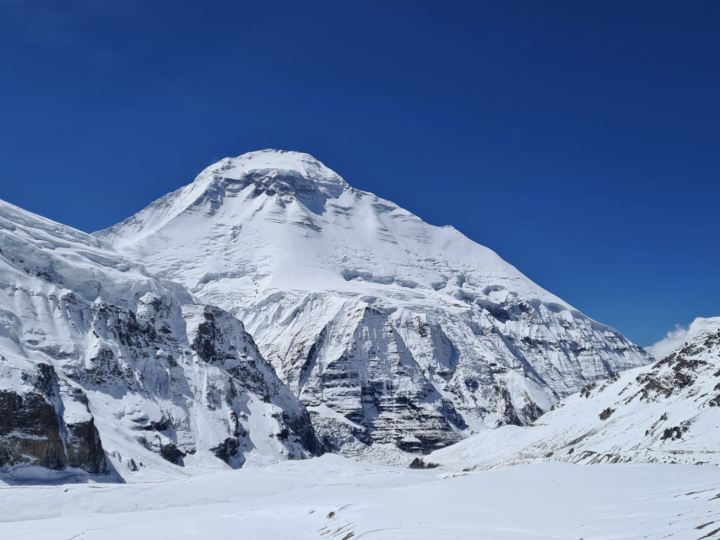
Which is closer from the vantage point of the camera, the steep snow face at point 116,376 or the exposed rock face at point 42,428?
the exposed rock face at point 42,428

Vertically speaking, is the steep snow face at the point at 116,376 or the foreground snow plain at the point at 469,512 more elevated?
the steep snow face at the point at 116,376

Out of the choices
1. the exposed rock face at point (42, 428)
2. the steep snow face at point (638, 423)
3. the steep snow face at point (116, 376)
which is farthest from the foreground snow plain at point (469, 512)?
the steep snow face at point (116, 376)

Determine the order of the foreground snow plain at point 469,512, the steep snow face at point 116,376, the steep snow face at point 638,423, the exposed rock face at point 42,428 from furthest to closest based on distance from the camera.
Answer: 1. the steep snow face at point 116,376
2. the exposed rock face at point 42,428
3. the steep snow face at point 638,423
4. the foreground snow plain at point 469,512

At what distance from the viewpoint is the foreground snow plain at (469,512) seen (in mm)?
29562

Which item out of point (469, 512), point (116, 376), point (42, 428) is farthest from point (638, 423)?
point (116, 376)

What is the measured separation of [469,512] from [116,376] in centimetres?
11764

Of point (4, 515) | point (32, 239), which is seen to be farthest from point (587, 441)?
point (32, 239)

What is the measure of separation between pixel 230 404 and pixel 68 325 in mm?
39175

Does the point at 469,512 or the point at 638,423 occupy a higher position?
the point at 638,423

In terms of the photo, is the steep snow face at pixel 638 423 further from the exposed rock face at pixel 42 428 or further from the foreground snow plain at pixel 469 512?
the exposed rock face at pixel 42 428

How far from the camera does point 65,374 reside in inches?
5138

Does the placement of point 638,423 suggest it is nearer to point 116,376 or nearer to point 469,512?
point 469,512

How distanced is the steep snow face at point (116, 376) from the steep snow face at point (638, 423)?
2080 inches

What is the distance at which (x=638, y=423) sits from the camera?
336 feet
